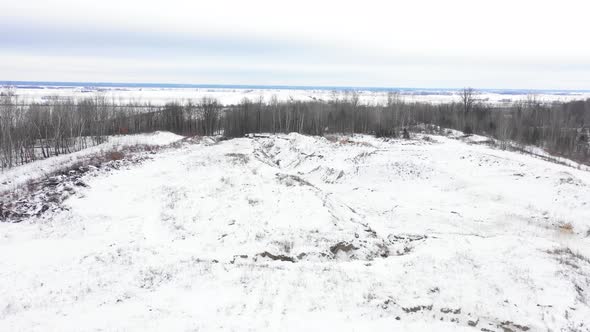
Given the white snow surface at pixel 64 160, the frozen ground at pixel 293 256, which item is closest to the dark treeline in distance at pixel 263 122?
→ the white snow surface at pixel 64 160

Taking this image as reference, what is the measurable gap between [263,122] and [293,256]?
5023 cm

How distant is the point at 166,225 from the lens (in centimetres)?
1606

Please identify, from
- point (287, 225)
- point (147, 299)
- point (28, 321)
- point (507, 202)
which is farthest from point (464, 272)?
point (507, 202)

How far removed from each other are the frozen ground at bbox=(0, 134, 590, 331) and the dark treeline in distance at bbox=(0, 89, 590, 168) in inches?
966

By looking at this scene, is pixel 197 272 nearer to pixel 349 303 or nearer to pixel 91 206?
pixel 349 303

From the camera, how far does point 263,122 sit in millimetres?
62281

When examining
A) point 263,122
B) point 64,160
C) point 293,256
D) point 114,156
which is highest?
point 263,122

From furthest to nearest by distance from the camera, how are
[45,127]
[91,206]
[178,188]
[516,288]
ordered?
[45,127]
[178,188]
[91,206]
[516,288]

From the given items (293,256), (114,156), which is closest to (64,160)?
(114,156)

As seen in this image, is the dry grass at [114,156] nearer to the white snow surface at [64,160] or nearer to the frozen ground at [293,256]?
the white snow surface at [64,160]

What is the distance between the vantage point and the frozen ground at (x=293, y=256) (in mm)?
8984

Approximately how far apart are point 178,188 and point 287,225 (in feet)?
27.7

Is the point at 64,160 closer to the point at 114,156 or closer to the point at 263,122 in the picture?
the point at 114,156

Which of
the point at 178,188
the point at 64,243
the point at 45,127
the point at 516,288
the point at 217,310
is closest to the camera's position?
the point at 217,310
